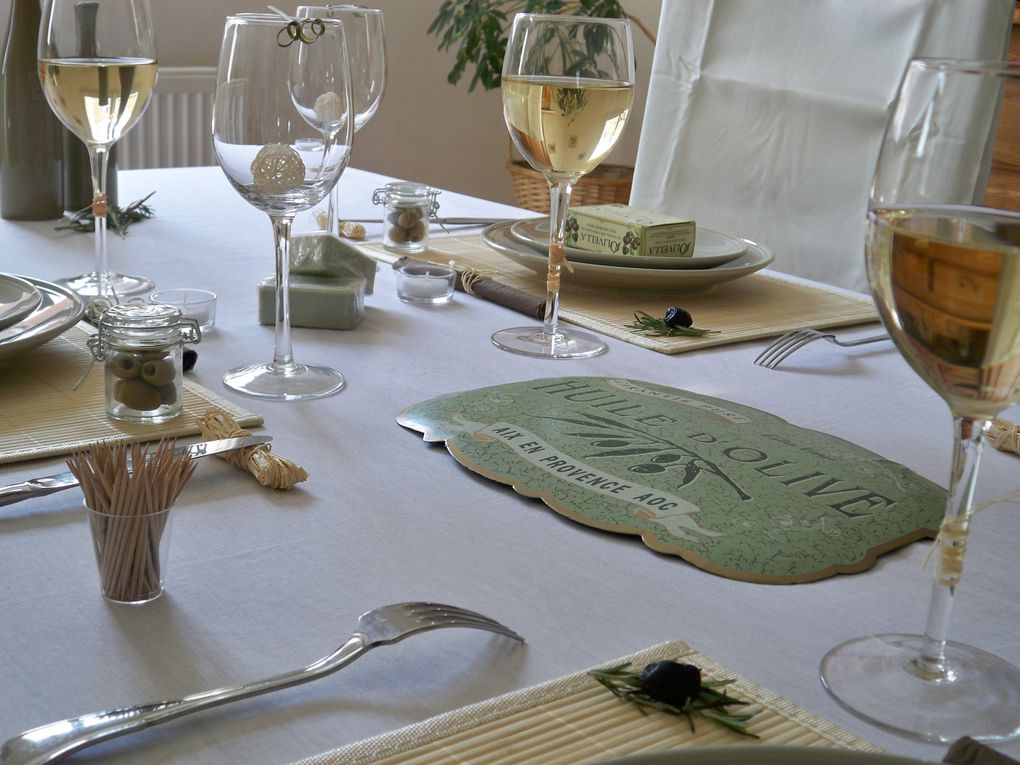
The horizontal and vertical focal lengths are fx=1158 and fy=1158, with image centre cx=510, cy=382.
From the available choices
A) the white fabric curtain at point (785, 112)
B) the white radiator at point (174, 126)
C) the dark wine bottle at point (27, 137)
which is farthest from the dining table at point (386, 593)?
the white radiator at point (174, 126)

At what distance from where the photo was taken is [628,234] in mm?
1166

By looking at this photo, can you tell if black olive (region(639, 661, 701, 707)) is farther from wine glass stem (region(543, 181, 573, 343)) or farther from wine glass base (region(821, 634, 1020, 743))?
wine glass stem (region(543, 181, 573, 343))

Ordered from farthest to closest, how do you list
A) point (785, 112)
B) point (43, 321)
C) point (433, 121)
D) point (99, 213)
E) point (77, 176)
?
point (433, 121), point (785, 112), point (77, 176), point (99, 213), point (43, 321)

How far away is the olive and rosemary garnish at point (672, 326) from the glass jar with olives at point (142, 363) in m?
0.44

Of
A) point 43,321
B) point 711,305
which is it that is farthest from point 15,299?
point 711,305

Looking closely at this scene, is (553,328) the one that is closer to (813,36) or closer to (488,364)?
(488,364)

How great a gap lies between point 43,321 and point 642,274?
1.80ft

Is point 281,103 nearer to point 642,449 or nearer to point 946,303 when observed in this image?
point 642,449

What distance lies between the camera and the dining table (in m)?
0.46

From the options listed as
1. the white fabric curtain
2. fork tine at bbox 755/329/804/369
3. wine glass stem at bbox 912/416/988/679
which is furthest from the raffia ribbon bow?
the white fabric curtain

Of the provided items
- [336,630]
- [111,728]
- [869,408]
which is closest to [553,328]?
[869,408]

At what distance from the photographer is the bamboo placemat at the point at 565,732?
1.40ft

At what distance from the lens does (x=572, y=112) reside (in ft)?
3.25

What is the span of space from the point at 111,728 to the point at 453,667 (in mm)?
143
